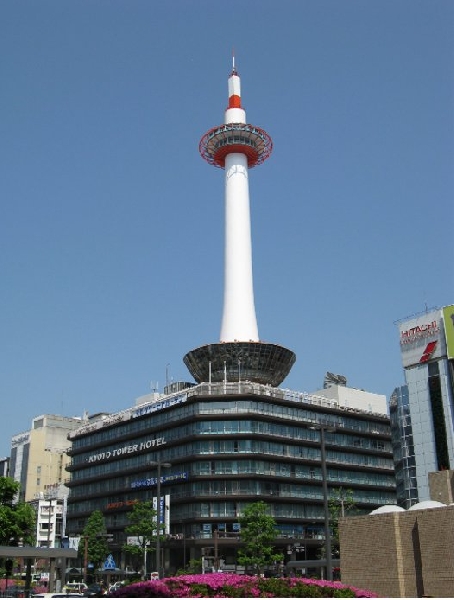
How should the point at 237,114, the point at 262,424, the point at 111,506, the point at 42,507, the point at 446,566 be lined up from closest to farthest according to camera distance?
1. the point at 446,566
2. the point at 262,424
3. the point at 111,506
4. the point at 237,114
5. the point at 42,507

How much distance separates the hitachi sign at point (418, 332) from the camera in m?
95.7

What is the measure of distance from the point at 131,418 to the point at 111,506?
13.4 meters

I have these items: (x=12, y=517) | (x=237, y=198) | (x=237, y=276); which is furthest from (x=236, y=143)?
(x=12, y=517)

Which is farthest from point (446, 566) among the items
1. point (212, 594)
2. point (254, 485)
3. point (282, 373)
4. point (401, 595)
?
point (282, 373)

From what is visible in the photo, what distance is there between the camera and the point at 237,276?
405ft

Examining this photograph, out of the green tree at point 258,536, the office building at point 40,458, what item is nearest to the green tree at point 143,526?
the green tree at point 258,536

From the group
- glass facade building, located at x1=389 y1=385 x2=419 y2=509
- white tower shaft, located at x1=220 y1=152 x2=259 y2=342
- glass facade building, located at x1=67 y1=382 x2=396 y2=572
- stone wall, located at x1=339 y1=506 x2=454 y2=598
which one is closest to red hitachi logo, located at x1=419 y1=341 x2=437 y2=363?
glass facade building, located at x1=389 y1=385 x2=419 y2=509

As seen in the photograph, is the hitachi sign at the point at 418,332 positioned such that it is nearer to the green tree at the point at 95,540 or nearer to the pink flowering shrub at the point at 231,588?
the green tree at the point at 95,540

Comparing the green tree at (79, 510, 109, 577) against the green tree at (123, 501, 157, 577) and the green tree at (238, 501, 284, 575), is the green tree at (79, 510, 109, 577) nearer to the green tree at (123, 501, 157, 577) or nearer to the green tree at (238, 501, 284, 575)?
the green tree at (123, 501, 157, 577)

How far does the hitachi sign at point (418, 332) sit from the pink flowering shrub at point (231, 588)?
233ft

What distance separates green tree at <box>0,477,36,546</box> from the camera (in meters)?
68.4

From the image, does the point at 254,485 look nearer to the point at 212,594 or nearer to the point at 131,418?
the point at 131,418

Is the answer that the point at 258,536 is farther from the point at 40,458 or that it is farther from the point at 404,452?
the point at 40,458

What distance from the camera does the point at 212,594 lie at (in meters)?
26.6
